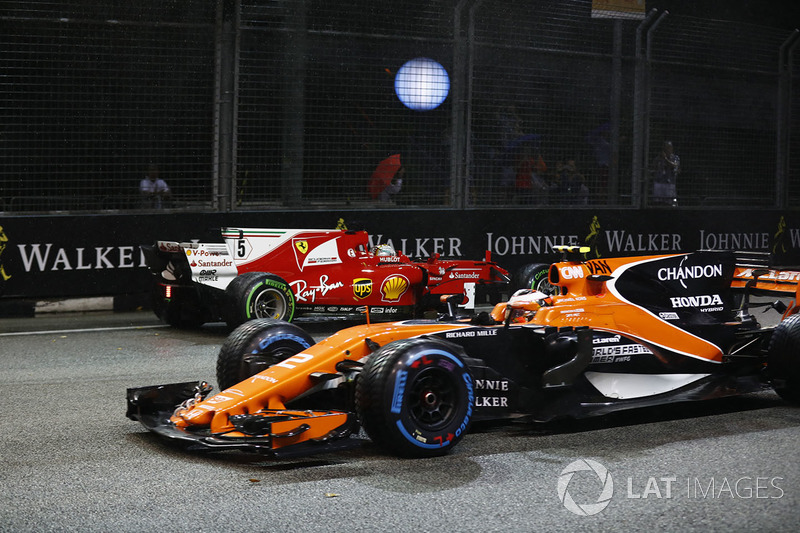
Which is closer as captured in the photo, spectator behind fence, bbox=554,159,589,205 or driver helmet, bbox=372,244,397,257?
driver helmet, bbox=372,244,397,257

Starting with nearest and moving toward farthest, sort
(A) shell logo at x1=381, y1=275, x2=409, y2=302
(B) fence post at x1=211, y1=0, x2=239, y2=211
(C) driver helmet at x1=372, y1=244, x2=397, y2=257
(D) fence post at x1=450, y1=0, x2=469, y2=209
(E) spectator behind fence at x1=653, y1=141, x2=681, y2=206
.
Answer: (A) shell logo at x1=381, y1=275, x2=409, y2=302 → (C) driver helmet at x1=372, y1=244, x2=397, y2=257 → (B) fence post at x1=211, y1=0, x2=239, y2=211 → (D) fence post at x1=450, y1=0, x2=469, y2=209 → (E) spectator behind fence at x1=653, y1=141, x2=681, y2=206

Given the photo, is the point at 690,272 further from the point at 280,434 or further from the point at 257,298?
the point at 257,298

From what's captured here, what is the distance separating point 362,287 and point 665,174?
7.79m

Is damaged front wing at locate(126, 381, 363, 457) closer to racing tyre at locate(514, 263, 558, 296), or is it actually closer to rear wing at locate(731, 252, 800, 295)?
rear wing at locate(731, 252, 800, 295)

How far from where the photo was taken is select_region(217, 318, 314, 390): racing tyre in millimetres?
6527

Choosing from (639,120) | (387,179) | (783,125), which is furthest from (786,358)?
(783,125)

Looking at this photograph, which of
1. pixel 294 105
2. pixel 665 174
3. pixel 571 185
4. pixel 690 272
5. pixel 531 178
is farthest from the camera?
pixel 665 174

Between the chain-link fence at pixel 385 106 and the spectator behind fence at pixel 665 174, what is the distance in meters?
0.04

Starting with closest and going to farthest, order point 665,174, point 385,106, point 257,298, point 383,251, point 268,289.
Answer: point 257,298 < point 268,289 < point 383,251 < point 385,106 < point 665,174

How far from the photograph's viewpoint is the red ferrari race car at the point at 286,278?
1101 cm

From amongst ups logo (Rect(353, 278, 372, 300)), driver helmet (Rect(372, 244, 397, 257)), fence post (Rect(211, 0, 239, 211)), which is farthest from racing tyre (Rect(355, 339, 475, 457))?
fence post (Rect(211, 0, 239, 211))

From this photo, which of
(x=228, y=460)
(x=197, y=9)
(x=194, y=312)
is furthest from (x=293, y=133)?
(x=228, y=460)

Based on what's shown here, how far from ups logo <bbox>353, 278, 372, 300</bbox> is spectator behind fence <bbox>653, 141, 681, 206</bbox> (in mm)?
7379

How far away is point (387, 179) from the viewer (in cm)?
1512
